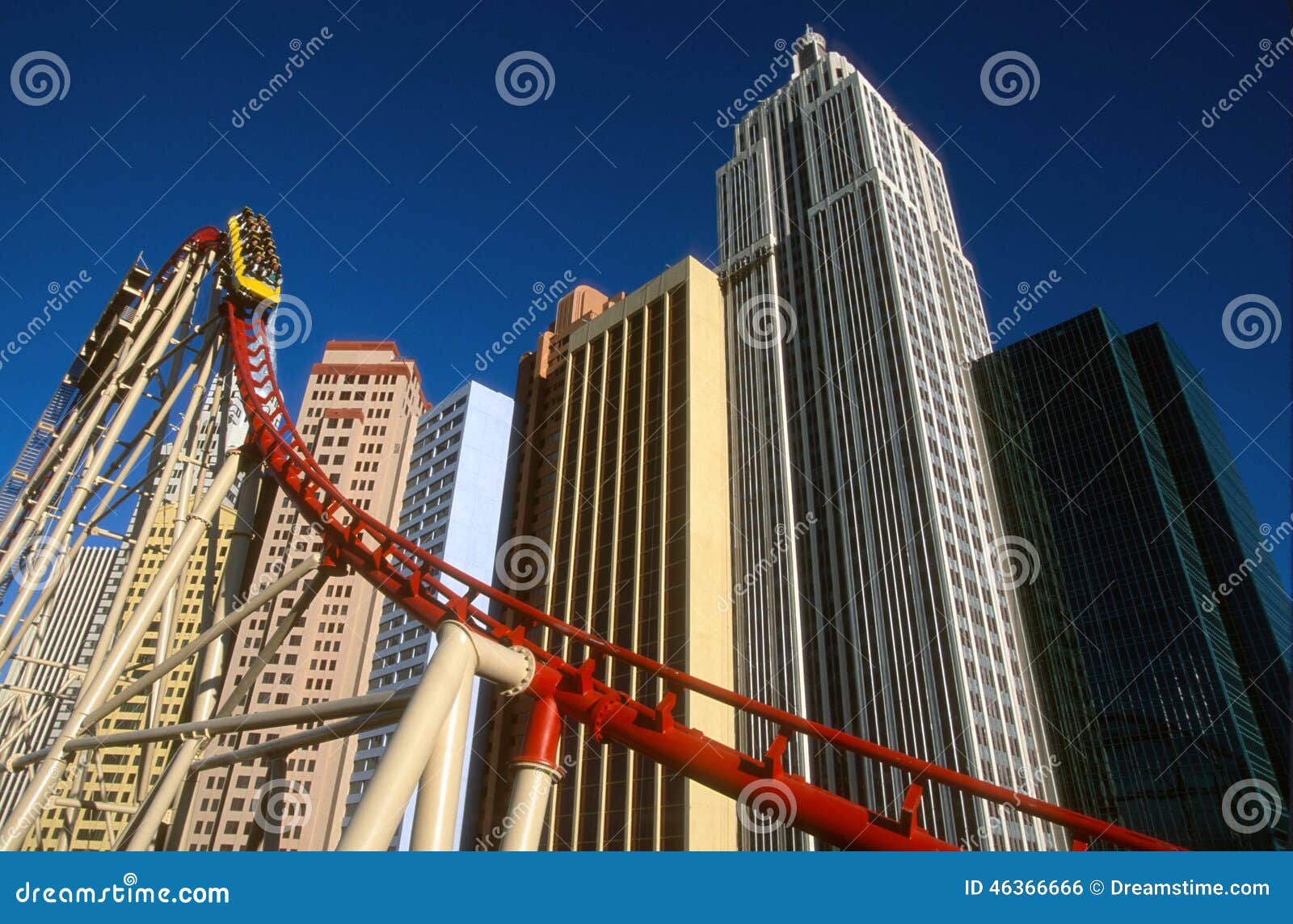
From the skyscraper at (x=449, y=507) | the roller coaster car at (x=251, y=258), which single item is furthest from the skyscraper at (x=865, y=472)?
the roller coaster car at (x=251, y=258)

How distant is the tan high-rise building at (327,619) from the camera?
83.6m

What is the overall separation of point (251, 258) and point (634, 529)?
4411 centimetres

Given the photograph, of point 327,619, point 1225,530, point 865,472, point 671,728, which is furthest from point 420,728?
point 1225,530

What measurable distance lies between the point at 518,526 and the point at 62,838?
61.6 m

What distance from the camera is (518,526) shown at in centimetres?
8500

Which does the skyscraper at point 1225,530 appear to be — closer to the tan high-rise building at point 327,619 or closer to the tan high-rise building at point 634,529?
the tan high-rise building at point 634,529

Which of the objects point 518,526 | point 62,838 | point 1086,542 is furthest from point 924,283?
point 62,838

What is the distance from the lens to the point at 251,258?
28562mm

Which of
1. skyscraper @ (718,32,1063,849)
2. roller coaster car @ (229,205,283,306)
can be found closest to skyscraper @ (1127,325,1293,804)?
skyscraper @ (718,32,1063,849)

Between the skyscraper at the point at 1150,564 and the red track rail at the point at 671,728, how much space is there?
168ft

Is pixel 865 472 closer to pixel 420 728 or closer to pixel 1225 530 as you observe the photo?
pixel 420 728

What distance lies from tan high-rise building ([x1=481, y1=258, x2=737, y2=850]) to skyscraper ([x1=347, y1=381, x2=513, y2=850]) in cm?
286

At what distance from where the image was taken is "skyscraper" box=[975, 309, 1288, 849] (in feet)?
240
